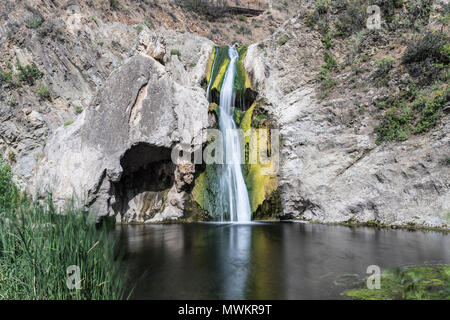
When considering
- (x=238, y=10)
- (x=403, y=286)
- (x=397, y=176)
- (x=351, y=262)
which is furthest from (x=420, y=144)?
(x=238, y=10)

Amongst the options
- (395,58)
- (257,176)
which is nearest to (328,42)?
(395,58)

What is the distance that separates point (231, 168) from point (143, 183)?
5.32m

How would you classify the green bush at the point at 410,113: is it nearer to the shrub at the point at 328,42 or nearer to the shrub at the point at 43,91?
the shrub at the point at 328,42

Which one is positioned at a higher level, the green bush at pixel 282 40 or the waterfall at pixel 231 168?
the green bush at pixel 282 40

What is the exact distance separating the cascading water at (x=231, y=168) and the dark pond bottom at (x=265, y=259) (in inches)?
132

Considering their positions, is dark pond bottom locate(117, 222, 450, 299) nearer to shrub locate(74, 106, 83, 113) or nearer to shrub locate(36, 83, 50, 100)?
shrub locate(74, 106, 83, 113)

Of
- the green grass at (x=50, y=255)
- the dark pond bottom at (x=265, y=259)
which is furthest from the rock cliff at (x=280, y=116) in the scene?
the green grass at (x=50, y=255)

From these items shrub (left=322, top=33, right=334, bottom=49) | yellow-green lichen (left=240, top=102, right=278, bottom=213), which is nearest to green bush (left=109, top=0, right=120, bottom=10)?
yellow-green lichen (left=240, top=102, right=278, bottom=213)

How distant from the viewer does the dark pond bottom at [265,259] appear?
5.76 m

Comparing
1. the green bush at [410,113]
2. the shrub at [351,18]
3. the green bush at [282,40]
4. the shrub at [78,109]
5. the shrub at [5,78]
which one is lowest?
the green bush at [410,113]

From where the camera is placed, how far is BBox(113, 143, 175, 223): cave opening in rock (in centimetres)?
1615

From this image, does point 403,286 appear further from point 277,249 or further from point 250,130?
point 250,130

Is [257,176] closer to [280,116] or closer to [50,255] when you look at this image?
[280,116]

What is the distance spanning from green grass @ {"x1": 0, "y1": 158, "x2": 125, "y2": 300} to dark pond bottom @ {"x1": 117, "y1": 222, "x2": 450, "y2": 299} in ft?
4.44
